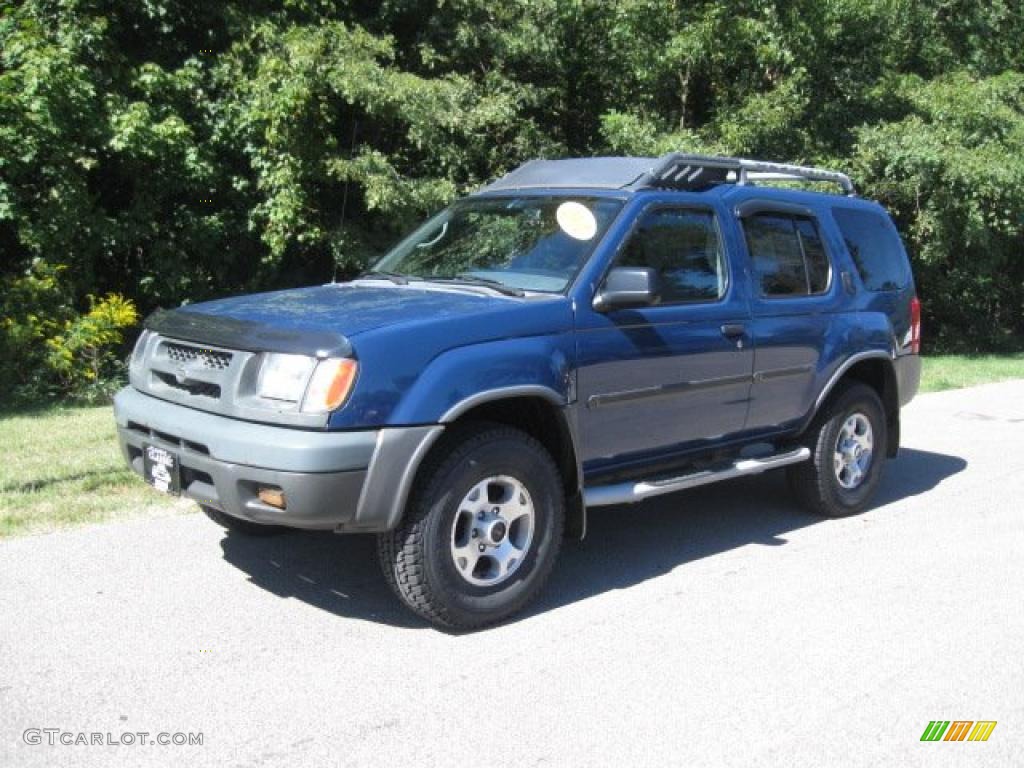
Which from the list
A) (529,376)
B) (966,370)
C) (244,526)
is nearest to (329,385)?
(529,376)

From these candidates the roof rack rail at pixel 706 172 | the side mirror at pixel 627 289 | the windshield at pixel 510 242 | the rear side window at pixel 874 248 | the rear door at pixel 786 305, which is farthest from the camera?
the rear side window at pixel 874 248

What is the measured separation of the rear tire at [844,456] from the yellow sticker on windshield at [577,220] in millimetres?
2144

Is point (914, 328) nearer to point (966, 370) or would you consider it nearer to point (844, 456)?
point (844, 456)

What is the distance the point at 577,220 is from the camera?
5.25 metres

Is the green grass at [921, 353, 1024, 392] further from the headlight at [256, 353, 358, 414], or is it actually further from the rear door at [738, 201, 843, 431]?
the headlight at [256, 353, 358, 414]

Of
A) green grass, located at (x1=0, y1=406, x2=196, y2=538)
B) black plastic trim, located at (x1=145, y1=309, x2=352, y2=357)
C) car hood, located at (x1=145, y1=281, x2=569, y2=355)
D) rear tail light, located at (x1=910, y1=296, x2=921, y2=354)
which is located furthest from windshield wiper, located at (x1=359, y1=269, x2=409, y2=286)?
rear tail light, located at (x1=910, y1=296, x2=921, y2=354)

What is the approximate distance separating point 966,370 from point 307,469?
13.0 m

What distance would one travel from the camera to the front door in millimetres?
4875

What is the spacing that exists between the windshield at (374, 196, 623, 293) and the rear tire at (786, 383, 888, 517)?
84.1 inches

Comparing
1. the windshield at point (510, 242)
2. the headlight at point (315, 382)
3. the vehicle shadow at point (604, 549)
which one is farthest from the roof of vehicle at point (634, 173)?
the headlight at point (315, 382)

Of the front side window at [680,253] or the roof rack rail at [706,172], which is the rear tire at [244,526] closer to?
the front side window at [680,253]

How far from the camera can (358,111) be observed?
12438mm

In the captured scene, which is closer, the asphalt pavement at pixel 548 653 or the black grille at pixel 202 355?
the asphalt pavement at pixel 548 653

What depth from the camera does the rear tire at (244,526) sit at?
18.2 feet
